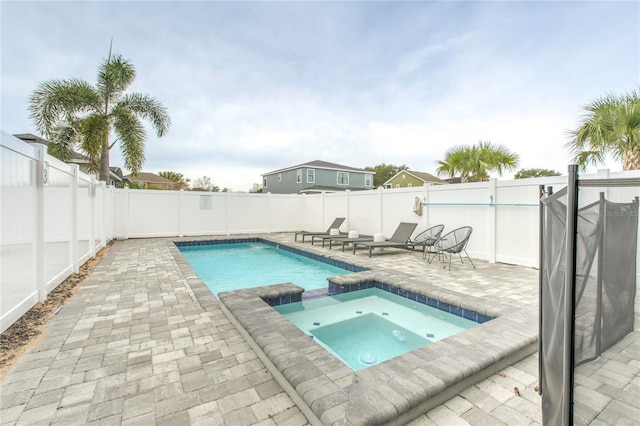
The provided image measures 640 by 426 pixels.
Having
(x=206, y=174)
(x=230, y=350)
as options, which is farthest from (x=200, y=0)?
(x=206, y=174)

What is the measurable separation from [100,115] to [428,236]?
1293 cm

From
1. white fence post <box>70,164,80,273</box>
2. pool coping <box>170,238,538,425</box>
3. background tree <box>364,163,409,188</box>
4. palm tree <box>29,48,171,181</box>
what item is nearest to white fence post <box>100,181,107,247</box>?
white fence post <box>70,164,80,273</box>

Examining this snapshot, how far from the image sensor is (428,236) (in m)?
8.10

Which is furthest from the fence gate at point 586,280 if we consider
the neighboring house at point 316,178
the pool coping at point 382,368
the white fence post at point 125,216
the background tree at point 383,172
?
the background tree at point 383,172

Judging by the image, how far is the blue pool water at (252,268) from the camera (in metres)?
6.73

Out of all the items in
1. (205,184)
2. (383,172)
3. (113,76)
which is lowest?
(205,184)

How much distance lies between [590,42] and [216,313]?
10.9 meters

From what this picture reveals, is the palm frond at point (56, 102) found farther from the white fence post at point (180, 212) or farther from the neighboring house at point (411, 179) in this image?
the neighboring house at point (411, 179)

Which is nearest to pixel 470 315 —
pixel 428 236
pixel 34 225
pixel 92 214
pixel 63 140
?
pixel 428 236

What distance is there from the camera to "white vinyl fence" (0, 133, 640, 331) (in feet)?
10.5

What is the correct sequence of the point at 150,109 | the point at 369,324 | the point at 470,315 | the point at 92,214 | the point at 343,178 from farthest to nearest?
the point at 343,178
the point at 150,109
the point at 92,214
the point at 369,324
the point at 470,315

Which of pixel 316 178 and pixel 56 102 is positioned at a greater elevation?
pixel 56 102

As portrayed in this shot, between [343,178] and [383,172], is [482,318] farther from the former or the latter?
[383,172]

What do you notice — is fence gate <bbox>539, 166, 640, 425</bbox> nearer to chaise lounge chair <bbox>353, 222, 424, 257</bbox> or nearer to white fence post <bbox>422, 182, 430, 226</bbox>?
chaise lounge chair <bbox>353, 222, 424, 257</bbox>
